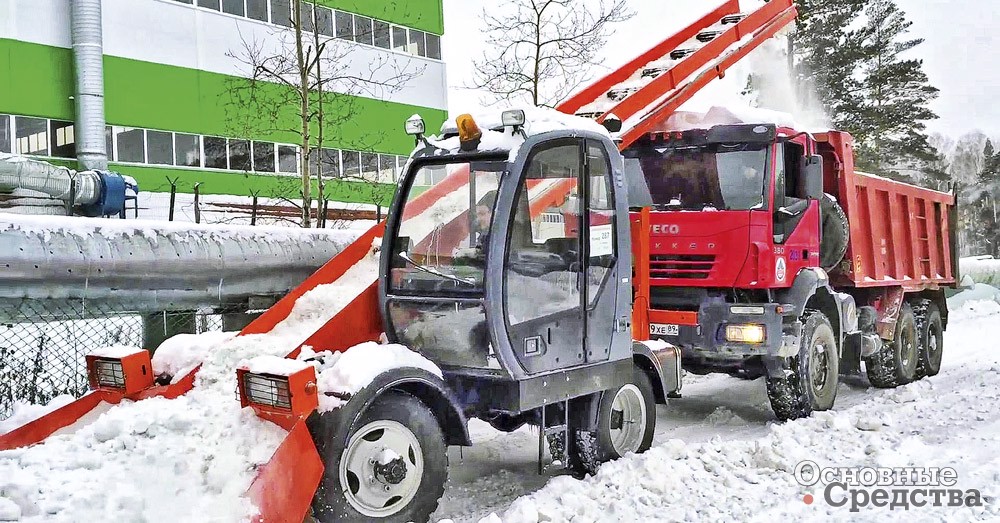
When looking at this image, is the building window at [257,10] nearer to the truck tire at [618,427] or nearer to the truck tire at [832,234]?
the truck tire at [832,234]

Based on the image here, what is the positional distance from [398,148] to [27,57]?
9628 mm

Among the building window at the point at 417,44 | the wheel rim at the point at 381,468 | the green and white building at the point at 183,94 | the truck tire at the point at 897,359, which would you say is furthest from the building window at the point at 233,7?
the wheel rim at the point at 381,468

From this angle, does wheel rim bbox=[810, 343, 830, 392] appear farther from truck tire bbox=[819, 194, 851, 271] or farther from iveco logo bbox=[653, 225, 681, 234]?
iveco logo bbox=[653, 225, 681, 234]

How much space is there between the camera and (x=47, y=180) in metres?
13.0

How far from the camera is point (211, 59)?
1980 centimetres

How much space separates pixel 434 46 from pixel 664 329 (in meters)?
19.5

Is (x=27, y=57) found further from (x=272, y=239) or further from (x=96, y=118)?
(x=272, y=239)

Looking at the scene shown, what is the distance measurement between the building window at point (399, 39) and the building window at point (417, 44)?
0.81 feet

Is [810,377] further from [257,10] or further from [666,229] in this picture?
[257,10]

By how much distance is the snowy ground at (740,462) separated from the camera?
15.5 ft

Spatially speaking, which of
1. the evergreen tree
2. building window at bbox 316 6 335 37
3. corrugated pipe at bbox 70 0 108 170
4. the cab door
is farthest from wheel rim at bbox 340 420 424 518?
the evergreen tree

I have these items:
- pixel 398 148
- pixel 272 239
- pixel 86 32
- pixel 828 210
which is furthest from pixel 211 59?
pixel 828 210

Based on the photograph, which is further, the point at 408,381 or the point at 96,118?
the point at 96,118

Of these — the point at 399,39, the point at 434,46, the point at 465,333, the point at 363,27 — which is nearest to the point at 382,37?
the point at 399,39
